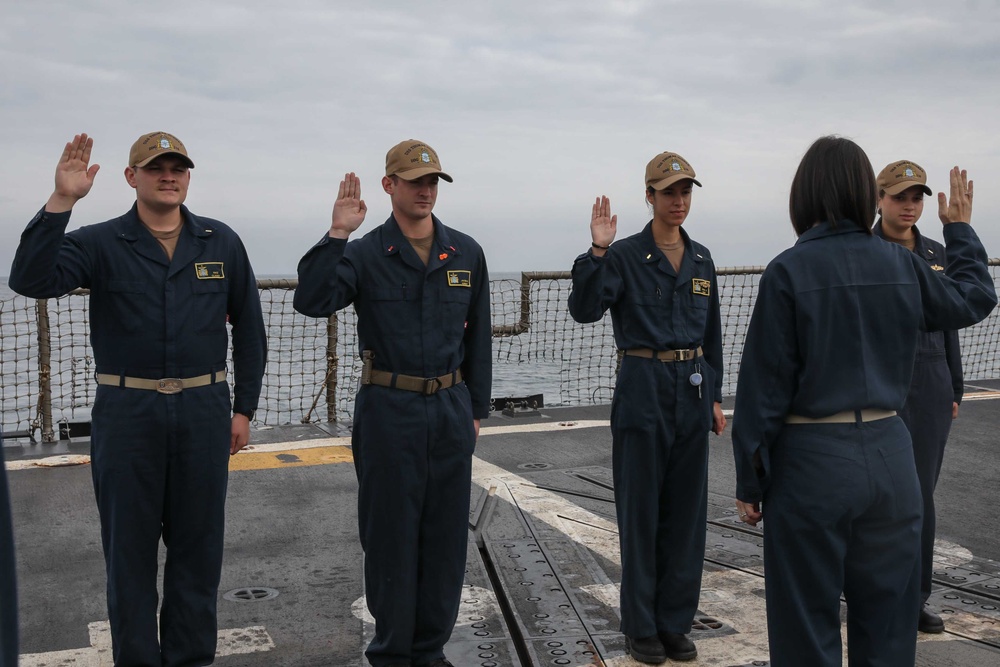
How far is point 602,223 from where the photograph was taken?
4.17m

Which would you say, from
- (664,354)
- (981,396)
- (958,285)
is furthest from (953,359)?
(981,396)

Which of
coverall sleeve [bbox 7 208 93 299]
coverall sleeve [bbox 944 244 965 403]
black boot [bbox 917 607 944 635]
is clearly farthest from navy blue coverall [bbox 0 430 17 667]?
coverall sleeve [bbox 944 244 965 403]

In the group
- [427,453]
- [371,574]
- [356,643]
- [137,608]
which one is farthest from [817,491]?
[137,608]

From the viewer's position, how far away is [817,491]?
10.0 feet

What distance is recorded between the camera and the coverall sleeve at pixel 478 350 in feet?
13.7

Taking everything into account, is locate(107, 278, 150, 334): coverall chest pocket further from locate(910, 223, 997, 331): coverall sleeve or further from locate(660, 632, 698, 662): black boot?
locate(910, 223, 997, 331): coverall sleeve

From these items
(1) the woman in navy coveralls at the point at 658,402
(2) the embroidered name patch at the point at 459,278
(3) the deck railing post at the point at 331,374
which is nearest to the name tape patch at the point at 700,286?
(1) the woman in navy coveralls at the point at 658,402

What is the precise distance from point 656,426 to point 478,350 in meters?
0.79

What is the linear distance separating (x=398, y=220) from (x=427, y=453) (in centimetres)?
93

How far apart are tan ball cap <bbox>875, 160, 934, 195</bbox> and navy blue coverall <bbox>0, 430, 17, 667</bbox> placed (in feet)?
12.5

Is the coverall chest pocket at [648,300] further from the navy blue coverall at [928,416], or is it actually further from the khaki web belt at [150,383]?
the khaki web belt at [150,383]

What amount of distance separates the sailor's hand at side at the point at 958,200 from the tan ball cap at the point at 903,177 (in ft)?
1.51

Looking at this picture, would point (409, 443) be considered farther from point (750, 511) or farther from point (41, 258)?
point (41, 258)

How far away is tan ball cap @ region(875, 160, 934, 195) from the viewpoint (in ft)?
13.6
